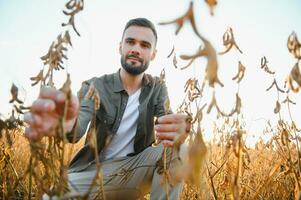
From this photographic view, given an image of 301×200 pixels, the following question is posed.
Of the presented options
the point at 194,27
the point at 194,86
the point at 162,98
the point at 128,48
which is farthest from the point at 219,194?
the point at 194,27

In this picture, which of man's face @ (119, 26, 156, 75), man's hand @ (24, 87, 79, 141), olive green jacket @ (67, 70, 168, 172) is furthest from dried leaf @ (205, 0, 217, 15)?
man's face @ (119, 26, 156, 75)

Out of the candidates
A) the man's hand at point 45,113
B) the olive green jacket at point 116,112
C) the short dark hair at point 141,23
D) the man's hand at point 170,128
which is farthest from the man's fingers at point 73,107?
the short dark hair at point 141,23

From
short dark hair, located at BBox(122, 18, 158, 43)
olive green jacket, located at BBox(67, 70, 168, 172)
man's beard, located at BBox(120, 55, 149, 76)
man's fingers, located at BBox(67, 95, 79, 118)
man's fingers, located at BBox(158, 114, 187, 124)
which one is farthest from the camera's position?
short dark hair, located at BBox(122, 18, 158, 43)

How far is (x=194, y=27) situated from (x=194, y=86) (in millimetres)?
568

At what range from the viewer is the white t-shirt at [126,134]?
2.06 meters

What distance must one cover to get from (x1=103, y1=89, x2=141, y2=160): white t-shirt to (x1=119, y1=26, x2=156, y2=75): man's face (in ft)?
0.74

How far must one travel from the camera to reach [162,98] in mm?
2242

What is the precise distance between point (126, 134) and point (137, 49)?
64 centimetres

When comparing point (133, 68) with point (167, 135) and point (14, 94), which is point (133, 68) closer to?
point (167, 135)

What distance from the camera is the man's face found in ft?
7.55

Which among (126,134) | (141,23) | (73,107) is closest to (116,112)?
(126,134)

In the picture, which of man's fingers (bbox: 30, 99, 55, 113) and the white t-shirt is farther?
the white t-shirt

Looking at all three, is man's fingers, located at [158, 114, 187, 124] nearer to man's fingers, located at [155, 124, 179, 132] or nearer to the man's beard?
man's fingers, located at [155, 124, 179, 132]

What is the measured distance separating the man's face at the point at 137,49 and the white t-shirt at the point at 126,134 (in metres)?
0.23
